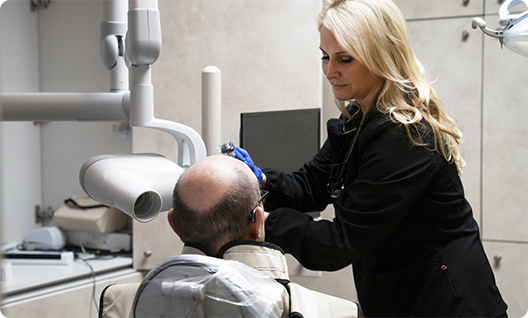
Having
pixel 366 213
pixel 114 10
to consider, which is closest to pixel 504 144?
pixel 366 213

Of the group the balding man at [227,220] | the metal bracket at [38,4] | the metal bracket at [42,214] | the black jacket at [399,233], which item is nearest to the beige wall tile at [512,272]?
the black jacket at [399,233]

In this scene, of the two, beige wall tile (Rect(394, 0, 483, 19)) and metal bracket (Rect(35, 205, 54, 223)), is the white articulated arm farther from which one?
metal bracket (Rect(35, 205, 54, 223))

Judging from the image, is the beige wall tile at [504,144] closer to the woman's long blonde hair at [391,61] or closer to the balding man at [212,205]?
the woman's long blonde hair at [391,61]

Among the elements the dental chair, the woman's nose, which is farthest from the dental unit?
the woman's nose

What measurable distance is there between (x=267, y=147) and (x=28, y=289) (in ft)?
3.90

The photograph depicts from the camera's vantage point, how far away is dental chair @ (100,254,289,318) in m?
0.65

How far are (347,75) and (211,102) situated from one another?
351 millimetres

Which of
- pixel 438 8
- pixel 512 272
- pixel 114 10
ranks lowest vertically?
pixel 512 272

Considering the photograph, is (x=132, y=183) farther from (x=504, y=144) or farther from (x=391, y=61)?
(x=504, y=144)

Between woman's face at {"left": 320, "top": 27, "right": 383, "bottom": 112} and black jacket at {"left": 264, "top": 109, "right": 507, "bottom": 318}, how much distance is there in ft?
0.19

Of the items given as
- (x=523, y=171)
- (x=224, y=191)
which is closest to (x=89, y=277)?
(x=224, y=191)

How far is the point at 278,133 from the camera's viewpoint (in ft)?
5.78

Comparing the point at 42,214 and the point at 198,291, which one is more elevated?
the point at 198,291

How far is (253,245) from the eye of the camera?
799mm
